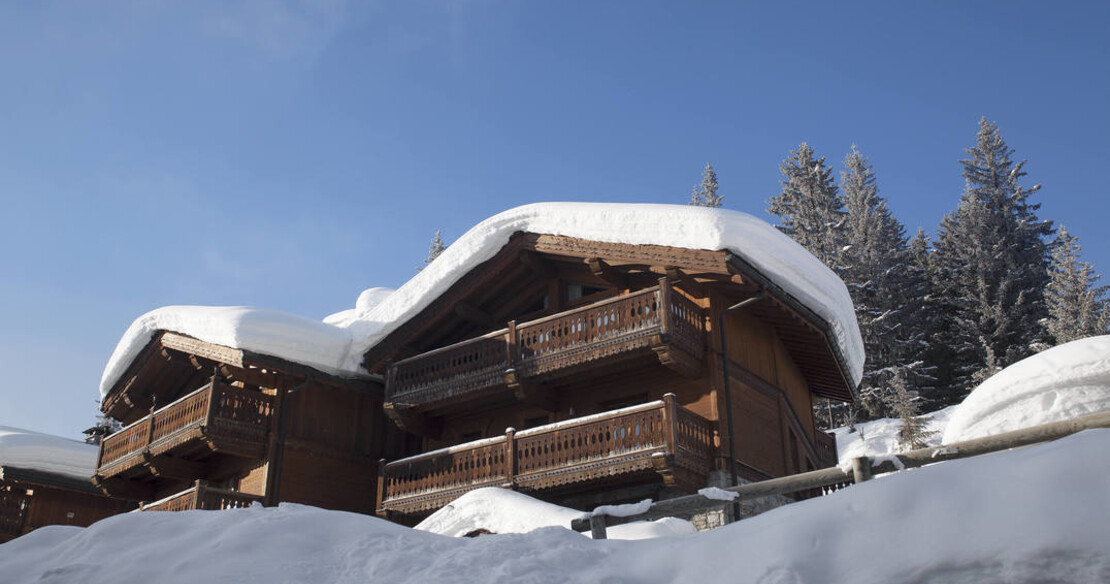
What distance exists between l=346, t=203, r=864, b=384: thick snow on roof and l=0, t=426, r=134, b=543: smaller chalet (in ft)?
38.2

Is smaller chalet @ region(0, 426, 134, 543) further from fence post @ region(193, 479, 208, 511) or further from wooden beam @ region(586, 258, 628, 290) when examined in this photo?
wooden beam @ region(586, 258, 628, 290)

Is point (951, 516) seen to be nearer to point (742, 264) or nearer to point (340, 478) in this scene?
point (742, 264)

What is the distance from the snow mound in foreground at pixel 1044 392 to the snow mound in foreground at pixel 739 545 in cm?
951

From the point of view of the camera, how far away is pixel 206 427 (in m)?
19.6

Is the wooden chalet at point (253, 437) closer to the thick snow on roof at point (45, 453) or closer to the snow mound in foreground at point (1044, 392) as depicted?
the thick snow on roof at point (45, 453)

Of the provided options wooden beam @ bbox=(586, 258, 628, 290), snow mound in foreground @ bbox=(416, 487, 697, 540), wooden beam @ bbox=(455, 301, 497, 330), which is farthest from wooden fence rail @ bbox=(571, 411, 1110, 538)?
wooden beam @ bbox=(455, 301, 497, 330)

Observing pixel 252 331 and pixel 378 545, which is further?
pixel 252 331

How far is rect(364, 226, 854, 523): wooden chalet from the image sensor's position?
16.8 metres

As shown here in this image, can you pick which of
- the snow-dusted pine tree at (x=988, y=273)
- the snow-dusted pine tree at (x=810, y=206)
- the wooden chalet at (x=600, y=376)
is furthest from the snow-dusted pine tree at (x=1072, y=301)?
the wooden chalet at (x=600, y=376)

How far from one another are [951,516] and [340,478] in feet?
60.1

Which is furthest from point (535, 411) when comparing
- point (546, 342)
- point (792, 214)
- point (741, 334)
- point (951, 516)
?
point (792, 214)

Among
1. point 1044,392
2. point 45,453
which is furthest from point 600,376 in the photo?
point 45,453

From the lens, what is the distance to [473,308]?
21891mm

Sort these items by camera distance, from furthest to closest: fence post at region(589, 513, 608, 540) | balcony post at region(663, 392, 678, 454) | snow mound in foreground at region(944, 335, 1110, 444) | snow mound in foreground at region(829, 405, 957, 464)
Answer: snow mound in foreground at region(829, 405, 957, 464), balcony post at region(663, 392, 678, 454), snow mound in foreground at region(944, 335, 1110, 444), fence post at region(589, 513, 608, 540)
